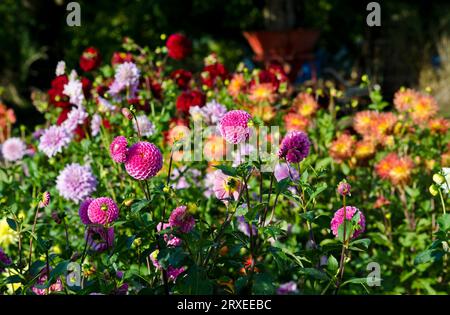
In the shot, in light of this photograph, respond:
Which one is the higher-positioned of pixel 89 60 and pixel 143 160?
pixel 89 60

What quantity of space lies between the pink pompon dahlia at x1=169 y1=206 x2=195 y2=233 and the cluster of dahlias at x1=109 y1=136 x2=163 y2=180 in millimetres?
98

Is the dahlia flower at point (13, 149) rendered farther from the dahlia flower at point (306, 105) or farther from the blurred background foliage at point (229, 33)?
the blurred background foliage at point (229, 33)

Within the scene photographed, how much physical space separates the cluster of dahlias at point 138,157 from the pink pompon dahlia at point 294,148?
29 centimetres

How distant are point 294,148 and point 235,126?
17 cm

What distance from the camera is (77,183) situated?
2.18 meters

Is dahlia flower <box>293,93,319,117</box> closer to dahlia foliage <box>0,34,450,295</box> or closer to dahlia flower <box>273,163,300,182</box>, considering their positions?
dahlia foliage <box>0,34,450,295</box>

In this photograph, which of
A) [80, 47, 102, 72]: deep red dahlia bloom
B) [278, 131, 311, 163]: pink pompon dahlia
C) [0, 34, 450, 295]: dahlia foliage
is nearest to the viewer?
[278, 131, 311, 163]: pink pompon dahlia

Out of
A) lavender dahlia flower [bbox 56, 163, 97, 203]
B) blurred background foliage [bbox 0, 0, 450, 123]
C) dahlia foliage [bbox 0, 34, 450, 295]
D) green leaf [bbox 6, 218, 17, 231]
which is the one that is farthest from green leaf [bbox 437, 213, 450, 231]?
blurred background foliage [bbox 0, 0, 450, 123]

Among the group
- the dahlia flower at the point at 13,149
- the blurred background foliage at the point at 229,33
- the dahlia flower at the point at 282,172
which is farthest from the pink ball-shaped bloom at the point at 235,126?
the blurred background foliage at the point at 229,33

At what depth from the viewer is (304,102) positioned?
2736mm

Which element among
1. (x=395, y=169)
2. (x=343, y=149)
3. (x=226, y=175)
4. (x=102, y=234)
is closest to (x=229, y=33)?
(x=343, y=149)

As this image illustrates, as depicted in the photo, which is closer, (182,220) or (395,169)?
(182,220)

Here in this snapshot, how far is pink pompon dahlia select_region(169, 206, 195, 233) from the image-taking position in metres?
1.52

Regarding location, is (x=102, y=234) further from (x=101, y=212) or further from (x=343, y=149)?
(x=343, y=149)
